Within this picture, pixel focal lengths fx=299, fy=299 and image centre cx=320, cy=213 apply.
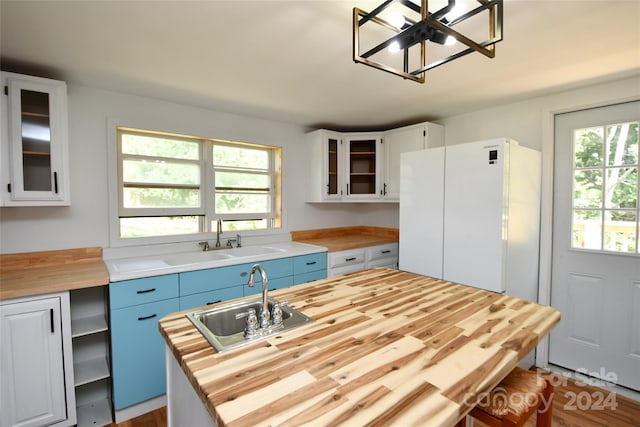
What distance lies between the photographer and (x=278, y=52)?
1722 mm

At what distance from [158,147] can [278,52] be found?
1478mm

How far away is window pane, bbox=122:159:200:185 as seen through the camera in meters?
2.46

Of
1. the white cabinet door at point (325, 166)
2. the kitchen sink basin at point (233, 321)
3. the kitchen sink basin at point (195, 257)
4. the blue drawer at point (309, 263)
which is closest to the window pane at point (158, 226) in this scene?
the kitchen sink basin at point (195, 257)

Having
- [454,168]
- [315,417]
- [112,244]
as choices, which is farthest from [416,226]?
[112,244]

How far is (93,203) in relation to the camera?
2.24 m

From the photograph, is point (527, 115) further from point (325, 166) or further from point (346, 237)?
point (346, 237)

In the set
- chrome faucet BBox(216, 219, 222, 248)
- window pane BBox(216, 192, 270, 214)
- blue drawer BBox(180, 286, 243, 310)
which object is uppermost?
window pane BBox(216, 192, 270, 214)

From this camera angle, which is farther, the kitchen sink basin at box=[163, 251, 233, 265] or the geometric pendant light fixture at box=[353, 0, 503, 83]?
the kitchen sink basin at box=[163, 251, 233, 265]

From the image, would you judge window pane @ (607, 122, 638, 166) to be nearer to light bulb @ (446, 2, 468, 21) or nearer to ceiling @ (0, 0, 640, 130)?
ceiling @ (0, 0, 640, 130)

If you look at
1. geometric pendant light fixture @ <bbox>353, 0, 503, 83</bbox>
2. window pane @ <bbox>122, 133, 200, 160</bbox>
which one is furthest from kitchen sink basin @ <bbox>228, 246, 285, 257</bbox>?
geometric pendant light fixture @ <bbox>353, 0, 503, 83</bbox>

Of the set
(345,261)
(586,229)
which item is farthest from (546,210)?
(345,261)

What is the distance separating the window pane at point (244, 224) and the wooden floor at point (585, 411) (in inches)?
59.4

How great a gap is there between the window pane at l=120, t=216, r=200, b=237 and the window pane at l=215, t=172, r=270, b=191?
439mm

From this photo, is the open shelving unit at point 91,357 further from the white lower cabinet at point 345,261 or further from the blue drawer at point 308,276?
the white lower cabinet at point 345,261
